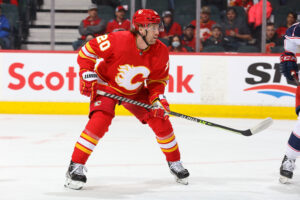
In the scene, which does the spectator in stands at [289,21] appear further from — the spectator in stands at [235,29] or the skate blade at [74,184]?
the skate blade at [74,184]

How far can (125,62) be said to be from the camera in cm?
360

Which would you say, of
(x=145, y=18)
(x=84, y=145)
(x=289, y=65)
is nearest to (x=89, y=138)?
(x=84, y=145)

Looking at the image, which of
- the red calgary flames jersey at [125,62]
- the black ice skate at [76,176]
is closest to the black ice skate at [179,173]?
the red calgary flames jersey at [125,62]

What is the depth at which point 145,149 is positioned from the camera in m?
5.00

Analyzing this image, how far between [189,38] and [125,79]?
3.92m

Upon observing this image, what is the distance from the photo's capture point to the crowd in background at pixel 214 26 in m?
7.36

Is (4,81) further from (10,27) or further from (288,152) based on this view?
(288,152)

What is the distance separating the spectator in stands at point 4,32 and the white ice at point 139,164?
4.20 feet

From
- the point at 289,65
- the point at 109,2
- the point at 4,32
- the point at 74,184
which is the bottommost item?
the point at 74,184

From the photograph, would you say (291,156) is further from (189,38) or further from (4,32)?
(4,32)

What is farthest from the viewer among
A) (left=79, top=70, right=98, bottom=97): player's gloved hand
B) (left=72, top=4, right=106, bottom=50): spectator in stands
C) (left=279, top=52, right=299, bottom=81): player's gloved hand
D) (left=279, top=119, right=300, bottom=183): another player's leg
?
(left=72, top=4, right=106, bottom=50): spectator in stands

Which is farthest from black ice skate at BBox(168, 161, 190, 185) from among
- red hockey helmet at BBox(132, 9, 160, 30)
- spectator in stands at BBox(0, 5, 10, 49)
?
spectator in stands at BBox(0, 5, 10, 49)

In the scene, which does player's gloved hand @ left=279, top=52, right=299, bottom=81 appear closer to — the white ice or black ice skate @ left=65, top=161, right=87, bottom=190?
the white ice

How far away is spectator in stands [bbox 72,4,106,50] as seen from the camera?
7562 millimetres
